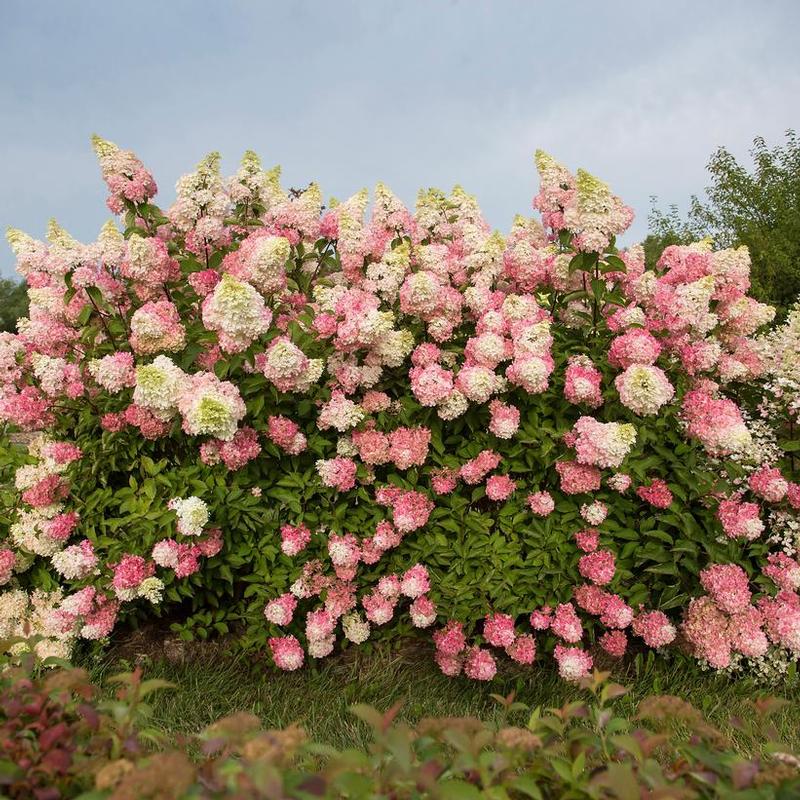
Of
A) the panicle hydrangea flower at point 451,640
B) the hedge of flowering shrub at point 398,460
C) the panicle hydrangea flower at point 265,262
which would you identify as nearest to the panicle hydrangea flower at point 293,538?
the hedge of flowering shrub at point 398,460

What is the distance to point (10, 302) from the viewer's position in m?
48.5

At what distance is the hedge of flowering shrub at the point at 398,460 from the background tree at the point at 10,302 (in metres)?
45.0

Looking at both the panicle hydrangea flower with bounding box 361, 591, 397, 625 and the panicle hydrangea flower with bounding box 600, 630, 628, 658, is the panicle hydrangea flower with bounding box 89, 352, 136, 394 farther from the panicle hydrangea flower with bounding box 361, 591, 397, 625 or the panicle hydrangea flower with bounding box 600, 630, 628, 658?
the panicle hydrangea flower with bounding box 600, 630, 628, 658

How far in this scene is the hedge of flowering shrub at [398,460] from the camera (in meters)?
3.80

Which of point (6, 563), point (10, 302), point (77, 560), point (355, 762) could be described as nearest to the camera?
point (355, 762)

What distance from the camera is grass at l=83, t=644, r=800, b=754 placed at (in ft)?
12.1

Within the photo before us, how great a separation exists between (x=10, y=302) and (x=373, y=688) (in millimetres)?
51350

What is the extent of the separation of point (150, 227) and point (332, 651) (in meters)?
2.65

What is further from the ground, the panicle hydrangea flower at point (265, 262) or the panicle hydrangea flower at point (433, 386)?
the panicle hydrangea flower at point (265, 262)

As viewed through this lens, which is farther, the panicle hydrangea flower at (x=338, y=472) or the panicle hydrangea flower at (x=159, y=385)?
the panicle hydrangea flower at (x=338, y=472)

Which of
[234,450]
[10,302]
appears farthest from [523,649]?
[10,302]

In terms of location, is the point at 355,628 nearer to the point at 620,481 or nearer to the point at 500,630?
the point at 500,630

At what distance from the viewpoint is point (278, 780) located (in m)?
1.27

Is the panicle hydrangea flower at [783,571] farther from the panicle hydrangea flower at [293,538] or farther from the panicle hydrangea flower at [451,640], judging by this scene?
the panicle hydrangea flower at [293,538]
